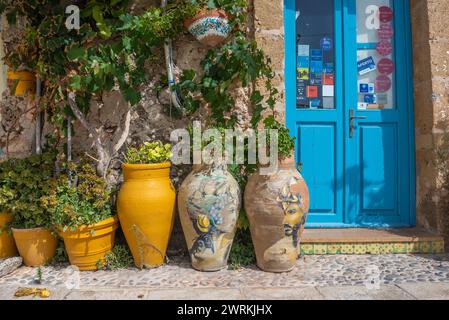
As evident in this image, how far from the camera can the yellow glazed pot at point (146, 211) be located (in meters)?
2.57

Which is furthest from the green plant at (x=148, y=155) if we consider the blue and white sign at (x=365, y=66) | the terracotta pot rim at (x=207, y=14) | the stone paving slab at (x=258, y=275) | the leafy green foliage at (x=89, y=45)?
the blue and white sign at (x=365, y=66)

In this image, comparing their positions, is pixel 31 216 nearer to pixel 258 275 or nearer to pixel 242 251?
pixel 242 251

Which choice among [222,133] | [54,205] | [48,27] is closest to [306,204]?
[222,133]

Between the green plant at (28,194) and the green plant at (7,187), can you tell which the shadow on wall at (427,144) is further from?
the green plant at (7,187)

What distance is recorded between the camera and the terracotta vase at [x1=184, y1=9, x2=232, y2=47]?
2797 mm

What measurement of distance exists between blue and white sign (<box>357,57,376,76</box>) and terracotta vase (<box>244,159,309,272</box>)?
1.47m

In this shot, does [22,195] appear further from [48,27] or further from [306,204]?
[306,204]

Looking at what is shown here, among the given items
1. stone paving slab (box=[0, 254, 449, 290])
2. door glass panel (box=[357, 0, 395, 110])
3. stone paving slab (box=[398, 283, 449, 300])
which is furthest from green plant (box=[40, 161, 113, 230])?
door glass panel (box=[357, 0, 395, 110])

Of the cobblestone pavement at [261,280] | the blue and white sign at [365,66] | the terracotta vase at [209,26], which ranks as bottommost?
the cobblestone pavement at [261,280]

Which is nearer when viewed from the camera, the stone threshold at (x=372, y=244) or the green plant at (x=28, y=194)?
the green plant at (x=28, y=194)

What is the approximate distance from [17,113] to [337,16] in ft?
10.5

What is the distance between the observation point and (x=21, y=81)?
3.06 m

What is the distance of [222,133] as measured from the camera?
8.98 ft

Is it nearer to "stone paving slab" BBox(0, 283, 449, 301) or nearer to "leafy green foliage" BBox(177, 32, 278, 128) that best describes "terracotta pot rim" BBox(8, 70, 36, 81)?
"leafy green foliage" BBox(177, 32, 278, 128)
